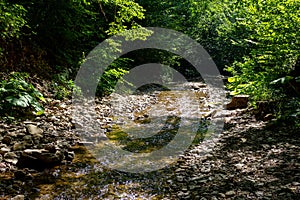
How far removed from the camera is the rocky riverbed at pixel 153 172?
369 centimetres

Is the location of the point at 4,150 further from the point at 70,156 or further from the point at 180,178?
the point at 180,178

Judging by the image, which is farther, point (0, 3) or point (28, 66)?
point (28, 66)

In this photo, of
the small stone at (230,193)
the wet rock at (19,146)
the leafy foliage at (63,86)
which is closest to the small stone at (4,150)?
the wet rock at (19,146)

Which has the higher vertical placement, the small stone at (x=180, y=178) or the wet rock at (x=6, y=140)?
the wet rock at (x=6, y=140)

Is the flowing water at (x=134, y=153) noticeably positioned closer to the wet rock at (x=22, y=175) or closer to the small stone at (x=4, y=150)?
the wet rock at (x=22, y=175)

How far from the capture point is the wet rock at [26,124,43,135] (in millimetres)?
5086

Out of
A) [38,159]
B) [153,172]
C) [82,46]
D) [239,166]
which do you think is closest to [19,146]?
[38,159]

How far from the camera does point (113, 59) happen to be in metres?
9.50

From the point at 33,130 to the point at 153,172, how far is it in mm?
2277

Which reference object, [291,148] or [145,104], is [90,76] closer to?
[145,104]

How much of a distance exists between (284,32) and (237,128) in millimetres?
2153

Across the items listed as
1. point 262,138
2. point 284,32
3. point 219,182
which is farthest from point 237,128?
point 219,182

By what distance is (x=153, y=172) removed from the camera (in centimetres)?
455

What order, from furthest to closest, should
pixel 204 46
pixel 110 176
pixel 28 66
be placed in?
pixel 204 46
pixel 28 66
pixel 110 176
